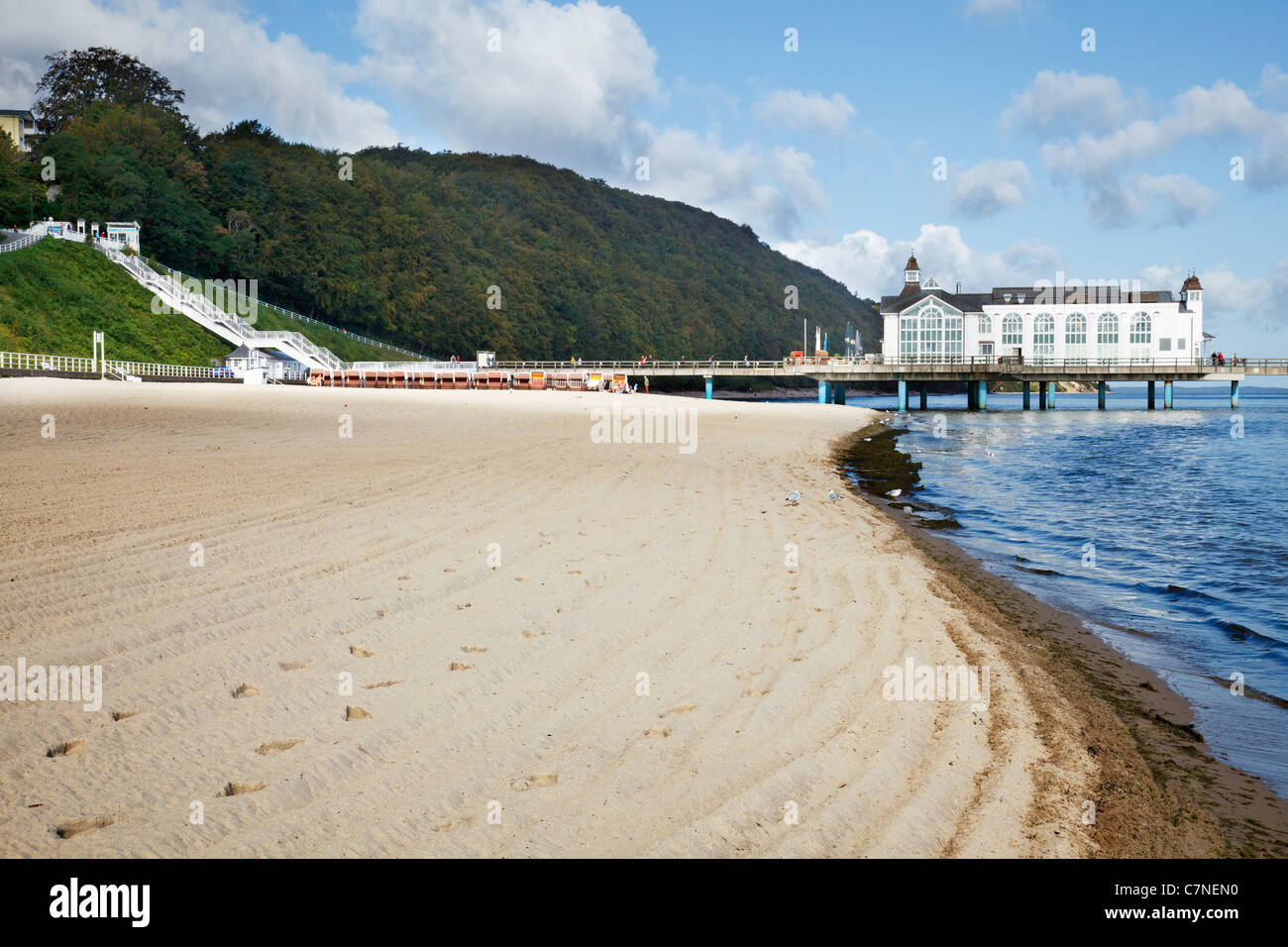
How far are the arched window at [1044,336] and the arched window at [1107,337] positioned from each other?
408cm

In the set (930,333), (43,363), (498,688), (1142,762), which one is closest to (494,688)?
(498,688)

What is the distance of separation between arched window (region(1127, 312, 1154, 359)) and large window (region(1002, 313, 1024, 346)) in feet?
31.5

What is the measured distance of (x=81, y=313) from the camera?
50250mm

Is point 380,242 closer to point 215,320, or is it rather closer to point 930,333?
point 215,320

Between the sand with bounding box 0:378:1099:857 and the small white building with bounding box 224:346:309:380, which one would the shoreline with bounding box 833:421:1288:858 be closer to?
the sand with bounding box 0:378:1099:857

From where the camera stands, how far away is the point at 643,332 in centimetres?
14288

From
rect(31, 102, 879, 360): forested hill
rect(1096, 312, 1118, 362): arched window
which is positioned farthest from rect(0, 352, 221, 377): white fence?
rect(1096, 312, 1118, 362): arched window

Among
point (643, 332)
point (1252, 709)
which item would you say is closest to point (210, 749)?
point (1252, 709)

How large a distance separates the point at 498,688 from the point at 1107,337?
287 ft

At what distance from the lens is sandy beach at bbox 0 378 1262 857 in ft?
11.8

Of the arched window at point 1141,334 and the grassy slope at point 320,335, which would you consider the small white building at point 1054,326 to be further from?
the grassy slope at point 320,335
